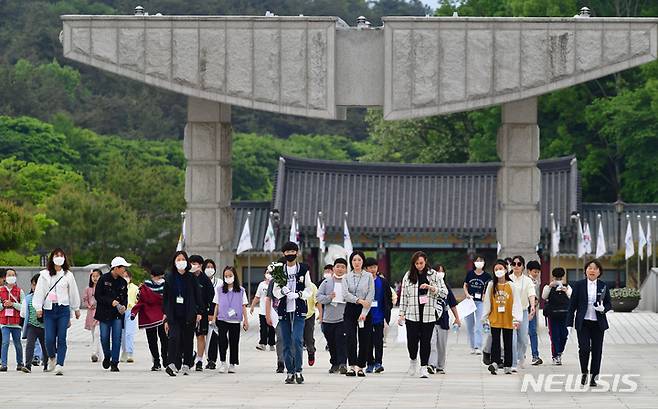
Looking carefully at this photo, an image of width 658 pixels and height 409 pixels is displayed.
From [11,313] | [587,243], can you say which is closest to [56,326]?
[11,313]

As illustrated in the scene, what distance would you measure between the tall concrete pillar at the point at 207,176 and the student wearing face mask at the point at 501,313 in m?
13.3

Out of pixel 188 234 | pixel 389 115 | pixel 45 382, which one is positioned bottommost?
pixel 45 382

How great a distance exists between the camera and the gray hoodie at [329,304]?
898 inches

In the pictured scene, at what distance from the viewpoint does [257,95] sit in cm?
3466

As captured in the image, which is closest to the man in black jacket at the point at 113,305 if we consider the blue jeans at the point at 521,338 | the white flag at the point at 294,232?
the blue jeans at the point at 521,338

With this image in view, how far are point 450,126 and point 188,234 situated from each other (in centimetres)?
3234

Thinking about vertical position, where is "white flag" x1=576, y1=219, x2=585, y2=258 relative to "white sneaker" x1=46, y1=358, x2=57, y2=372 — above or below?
above

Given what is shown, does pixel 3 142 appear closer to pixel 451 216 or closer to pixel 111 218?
pixel 111 218

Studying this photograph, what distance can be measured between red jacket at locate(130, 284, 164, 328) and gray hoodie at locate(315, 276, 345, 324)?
2.49 metres

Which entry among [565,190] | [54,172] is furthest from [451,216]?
[54,172]

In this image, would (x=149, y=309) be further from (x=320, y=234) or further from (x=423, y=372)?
(x=320, y=234)

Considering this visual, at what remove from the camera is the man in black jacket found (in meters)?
23.9

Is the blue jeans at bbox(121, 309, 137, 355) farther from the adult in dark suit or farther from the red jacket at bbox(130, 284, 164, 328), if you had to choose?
the adult in dark suit

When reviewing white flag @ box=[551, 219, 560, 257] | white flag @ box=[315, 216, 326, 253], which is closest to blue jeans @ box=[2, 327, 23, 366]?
white flag @ box=[315, 216, 326, 253]
